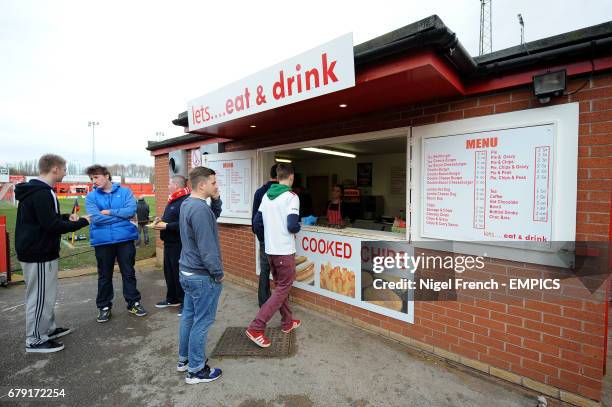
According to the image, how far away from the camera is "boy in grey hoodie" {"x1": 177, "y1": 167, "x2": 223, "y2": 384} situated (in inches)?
97.3

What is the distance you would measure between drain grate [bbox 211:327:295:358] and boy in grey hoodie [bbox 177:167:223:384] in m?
0.46

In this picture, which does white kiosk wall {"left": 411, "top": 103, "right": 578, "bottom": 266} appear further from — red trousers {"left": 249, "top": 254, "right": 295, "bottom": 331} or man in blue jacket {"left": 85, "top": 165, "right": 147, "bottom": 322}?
man in blue jacket {"left": 85, "top": 165, "right": 147, "bottom": 322}

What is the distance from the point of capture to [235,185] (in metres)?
5.17

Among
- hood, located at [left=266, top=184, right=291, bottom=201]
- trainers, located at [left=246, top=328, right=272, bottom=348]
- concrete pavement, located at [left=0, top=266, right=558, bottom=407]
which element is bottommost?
concrete pavement, located at [left=0, top=266, right=558, bottom=407]

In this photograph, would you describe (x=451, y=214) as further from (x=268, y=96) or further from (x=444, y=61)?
(x=268, y=96)

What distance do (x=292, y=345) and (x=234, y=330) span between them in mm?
822

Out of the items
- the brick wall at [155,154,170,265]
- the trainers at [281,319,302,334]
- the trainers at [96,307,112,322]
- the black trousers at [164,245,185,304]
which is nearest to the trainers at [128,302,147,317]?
the trainers at [96,307,112,322]

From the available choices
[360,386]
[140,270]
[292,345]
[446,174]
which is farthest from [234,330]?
[140,270]

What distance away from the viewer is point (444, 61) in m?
2.39

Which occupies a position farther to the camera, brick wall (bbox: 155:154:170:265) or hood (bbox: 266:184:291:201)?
brick wall (bbox: 155:154:170:265)

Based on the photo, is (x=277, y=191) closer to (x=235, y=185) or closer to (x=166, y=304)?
(x=235, y=185)

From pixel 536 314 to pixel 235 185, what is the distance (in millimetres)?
4316

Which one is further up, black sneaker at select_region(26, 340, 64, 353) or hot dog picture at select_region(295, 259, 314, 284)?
hot dog picture at select_region(295, 259, 314, 284)

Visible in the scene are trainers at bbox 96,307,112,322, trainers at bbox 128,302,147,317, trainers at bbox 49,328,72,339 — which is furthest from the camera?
trainers at bbox 128,302,147,317
